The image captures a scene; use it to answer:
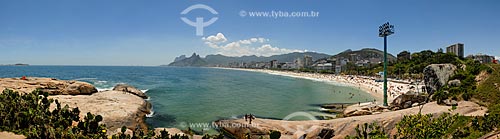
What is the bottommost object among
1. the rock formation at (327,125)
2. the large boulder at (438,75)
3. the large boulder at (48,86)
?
the rock formation at (327,125)

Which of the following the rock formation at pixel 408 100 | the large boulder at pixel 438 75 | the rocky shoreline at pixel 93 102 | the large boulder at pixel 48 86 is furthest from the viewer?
the large boulder at pixel 48 86

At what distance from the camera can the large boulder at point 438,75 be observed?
80.0 ft

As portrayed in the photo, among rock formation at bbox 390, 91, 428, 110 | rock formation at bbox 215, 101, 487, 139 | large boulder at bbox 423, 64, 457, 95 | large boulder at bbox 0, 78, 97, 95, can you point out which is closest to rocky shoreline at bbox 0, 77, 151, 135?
large boulder at bbox 0, 78, 97, 95

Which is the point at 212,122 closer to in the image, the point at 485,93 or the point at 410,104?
the point at 410,104

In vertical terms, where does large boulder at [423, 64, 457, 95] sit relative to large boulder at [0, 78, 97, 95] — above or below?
above

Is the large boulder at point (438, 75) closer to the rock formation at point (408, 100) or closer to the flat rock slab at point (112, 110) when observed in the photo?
the rock formation at point (408, 100)

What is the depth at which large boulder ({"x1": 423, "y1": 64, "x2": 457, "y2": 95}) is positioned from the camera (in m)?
24.4

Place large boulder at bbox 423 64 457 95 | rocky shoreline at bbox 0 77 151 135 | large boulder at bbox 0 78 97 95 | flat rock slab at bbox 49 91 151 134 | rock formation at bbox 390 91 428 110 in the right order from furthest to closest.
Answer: large boulder at bbox 0 78 97 95 < rock formation at bbox 390 91 428 110 < large boulder at bbox 423 64 457 95 < rocky shoreline at bbox 0 77 151 135 < flat rock slab at bbox 49 91 151 134

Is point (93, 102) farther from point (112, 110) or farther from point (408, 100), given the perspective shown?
point (408, 100)

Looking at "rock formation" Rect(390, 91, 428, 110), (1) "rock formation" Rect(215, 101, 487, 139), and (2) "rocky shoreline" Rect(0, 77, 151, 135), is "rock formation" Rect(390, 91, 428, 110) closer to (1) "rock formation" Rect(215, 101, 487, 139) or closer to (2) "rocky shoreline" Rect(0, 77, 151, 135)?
(1) "rock formation" Rect(215, 101, 487, 139)

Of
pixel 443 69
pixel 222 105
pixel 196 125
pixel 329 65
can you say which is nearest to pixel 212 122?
pixel 196 125

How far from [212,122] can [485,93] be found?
787 inches

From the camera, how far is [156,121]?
25.0 m

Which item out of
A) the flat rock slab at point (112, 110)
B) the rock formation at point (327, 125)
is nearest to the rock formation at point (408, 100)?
the rock formation at point (327, 125)
